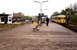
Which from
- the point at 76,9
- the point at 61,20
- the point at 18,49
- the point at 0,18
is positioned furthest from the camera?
the point at 76,9

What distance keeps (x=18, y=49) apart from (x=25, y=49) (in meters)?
0.34

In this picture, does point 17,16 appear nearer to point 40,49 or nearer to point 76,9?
point 76,9

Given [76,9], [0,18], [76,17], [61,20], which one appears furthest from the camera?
[76,9]

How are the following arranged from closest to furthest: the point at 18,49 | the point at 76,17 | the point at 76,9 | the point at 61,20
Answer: the point at 18,49 < the point at 61,20 < the point at 76,17 < the point at 76,9

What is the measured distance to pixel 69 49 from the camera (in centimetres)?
1236

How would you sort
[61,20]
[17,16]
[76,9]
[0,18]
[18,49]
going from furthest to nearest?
[17,16] < [76,9] < [0,18] < [61,20] < [18,49]

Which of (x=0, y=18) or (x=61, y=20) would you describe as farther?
(x=0, y=18)

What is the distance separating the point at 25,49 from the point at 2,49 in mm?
1145

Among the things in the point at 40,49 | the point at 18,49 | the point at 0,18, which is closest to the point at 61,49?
the point at 40,49

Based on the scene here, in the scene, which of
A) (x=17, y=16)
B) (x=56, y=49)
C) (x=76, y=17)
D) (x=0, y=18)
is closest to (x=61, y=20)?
(x=76, y=17)

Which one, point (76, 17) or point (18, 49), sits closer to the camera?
point (18, 49)

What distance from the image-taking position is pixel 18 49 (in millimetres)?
12273

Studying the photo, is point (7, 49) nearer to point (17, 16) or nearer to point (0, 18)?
point (0, 18)

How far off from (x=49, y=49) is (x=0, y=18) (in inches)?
3650
